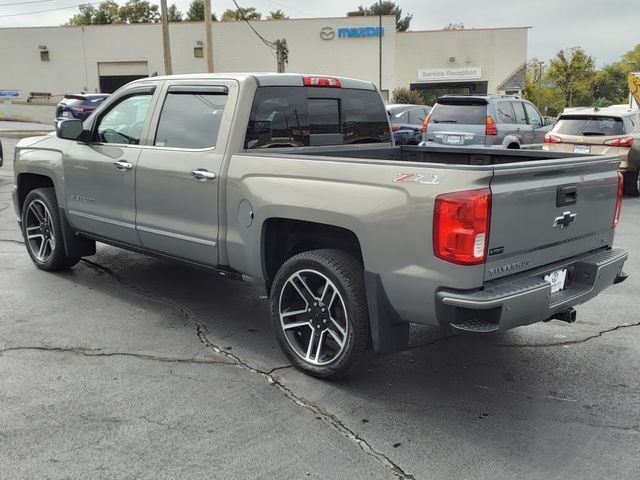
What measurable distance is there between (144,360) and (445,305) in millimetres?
2162

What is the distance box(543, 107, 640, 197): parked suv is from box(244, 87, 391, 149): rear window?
731 centimetres

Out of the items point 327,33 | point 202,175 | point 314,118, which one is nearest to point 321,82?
point 314,118

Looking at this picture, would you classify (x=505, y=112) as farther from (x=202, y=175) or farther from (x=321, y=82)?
(x=202, y=175)

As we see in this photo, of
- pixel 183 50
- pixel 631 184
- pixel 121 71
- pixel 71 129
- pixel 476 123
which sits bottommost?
pixel 631 184

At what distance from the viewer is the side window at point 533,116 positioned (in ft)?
48.2

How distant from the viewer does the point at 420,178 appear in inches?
130

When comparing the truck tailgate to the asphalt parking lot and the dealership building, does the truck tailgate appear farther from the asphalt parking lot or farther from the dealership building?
the dealership building

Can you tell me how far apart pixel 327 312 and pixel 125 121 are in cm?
270

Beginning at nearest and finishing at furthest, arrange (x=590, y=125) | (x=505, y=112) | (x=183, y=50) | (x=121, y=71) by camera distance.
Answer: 1. (x=590, y=125)
2. (x=505, y=112)
3. (x=183, y=50)
4. (x=121, y=71)

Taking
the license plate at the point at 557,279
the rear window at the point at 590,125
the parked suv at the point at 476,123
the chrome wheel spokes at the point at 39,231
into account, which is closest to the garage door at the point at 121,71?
the parked suv at the point at 476,123

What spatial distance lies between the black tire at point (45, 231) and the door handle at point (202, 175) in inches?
87.0

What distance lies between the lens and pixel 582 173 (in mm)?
3807

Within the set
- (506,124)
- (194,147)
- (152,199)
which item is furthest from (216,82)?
(506,124)

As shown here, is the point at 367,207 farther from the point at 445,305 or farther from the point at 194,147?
the point at 194,147
